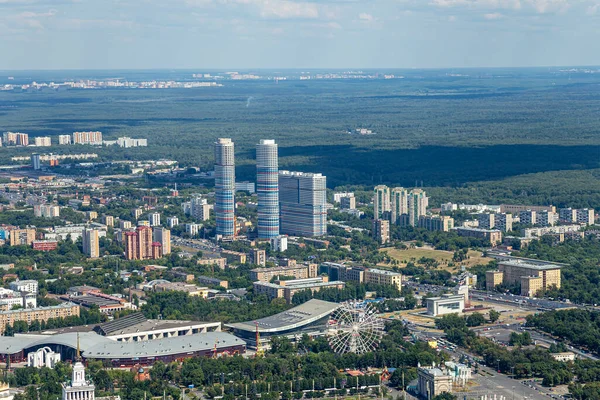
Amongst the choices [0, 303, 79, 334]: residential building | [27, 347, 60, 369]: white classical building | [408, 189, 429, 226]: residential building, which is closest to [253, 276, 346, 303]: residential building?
[0, 303, 79, 334]: residential building

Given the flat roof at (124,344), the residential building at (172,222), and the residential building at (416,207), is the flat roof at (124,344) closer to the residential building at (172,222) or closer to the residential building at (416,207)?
the residential building at (416,207)

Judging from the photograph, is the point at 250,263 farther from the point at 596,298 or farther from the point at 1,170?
the point at 1,170

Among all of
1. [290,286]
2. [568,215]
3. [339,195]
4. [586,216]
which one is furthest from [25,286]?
[339,195]

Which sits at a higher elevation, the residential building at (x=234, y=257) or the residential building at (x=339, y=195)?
the residential building at (x=339, y=195)

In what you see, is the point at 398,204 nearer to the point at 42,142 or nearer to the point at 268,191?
the point at 268,191

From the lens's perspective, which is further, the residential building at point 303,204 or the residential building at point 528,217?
the residential building at point 528,217

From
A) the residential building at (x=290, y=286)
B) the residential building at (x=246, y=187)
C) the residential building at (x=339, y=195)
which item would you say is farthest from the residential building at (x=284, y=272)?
the residential building at (x=246, y=187)
